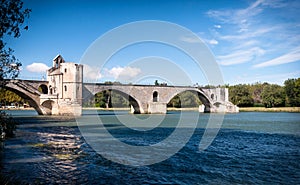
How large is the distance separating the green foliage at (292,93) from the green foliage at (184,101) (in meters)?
25.5

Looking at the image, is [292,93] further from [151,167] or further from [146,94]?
[151,167]

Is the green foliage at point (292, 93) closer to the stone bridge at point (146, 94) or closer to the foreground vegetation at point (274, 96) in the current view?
the foreground vegetation at point (274, 96)

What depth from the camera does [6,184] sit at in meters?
8.94

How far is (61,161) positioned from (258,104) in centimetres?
8947

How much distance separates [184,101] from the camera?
96562 millimetres

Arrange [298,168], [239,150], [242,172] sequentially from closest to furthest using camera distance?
[242,172], [298,168], [239,150]

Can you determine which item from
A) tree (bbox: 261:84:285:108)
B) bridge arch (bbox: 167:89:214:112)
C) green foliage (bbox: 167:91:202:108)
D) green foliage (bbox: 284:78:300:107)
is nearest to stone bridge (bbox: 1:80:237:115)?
bridge arch (bbox: 167:89:214:112)

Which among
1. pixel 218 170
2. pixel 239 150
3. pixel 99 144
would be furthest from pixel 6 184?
pixel 239 150

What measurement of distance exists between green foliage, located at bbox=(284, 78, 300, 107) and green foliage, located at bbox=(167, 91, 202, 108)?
1005 inches

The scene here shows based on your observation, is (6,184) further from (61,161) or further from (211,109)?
(211,109)

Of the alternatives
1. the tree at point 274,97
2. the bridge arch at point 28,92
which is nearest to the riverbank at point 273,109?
the tree at point 274,97

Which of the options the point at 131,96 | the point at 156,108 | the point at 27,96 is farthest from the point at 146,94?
the point at 27,96

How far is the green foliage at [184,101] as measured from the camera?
9488 cm

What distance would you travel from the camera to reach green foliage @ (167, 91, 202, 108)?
94.9m
